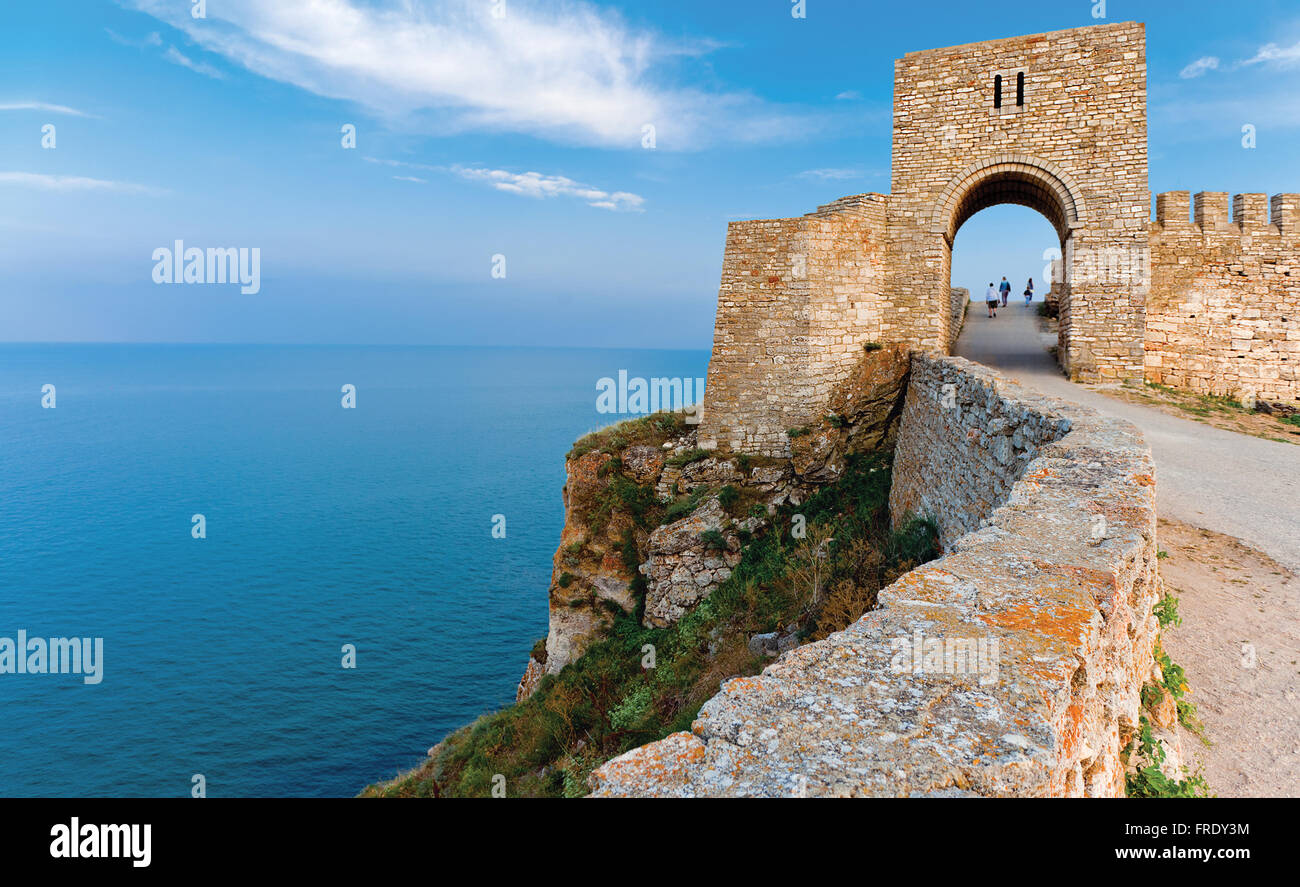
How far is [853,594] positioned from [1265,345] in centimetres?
1351

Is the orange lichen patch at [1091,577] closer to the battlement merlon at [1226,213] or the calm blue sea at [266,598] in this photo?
the battlement merlon at [1226,213]

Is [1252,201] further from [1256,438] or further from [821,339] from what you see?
[821,339]

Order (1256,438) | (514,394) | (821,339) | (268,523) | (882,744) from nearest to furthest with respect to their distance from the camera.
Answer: (882,744) → (1256,438) → (821,339) → (268,523) → (514,394)

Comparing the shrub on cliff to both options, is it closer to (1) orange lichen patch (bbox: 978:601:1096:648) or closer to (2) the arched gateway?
(2) the arched gateway

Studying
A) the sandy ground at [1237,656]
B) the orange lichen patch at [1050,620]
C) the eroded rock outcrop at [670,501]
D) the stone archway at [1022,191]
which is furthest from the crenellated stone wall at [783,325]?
the orange lichen patch at [1050,620]

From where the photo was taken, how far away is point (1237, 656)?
5.27m

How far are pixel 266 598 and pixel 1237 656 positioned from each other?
135ft

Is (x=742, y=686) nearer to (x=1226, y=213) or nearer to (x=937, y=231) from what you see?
(x=937, y=231)

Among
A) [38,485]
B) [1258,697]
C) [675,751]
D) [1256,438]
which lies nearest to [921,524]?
[1258,697]

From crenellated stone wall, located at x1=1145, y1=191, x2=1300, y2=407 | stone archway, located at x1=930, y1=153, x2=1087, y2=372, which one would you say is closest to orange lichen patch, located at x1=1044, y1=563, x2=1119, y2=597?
stone archway, located at x1=930, y1=153, x2=1087, y2=372

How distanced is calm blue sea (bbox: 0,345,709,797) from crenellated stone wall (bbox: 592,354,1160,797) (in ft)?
75.2

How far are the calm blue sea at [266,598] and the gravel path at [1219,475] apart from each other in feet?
71.1

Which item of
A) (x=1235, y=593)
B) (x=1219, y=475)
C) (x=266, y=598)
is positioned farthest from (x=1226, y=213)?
(x=266, y=598)

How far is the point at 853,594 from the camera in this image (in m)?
9.32
